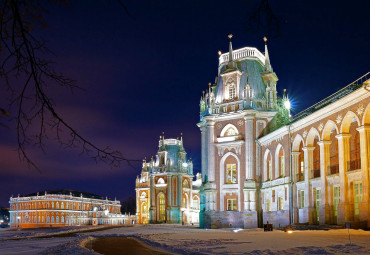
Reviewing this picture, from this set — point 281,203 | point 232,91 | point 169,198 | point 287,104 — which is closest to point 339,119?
point 281,203

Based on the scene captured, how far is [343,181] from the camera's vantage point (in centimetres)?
2983

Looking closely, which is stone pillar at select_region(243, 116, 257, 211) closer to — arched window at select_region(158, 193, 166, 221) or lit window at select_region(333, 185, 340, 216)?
lit window at select_region(333, 185, 340, 216)

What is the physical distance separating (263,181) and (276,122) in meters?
6.92

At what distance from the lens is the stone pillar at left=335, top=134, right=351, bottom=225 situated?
28812mm

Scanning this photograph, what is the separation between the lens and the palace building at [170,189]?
273 ft

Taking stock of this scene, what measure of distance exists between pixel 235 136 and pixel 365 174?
74.1 feet

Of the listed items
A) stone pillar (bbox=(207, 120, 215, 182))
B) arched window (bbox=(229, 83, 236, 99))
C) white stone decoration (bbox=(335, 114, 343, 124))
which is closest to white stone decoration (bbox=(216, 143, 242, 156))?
stone pillar (bbox=(207, 120, 215, 182))

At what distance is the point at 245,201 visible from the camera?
4647 centimetres

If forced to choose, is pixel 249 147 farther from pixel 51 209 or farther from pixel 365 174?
pixel 51 209

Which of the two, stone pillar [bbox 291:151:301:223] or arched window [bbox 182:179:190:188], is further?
arched window [bbox 182:179:190:188]

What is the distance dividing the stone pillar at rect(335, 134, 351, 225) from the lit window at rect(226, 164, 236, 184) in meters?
19.5

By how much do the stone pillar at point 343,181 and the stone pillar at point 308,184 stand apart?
5.38m

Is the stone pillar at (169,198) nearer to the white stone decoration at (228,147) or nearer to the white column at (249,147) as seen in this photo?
the white stone decoration at (228,147)

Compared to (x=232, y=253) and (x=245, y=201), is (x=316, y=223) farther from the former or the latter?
(x=232, y=253)
